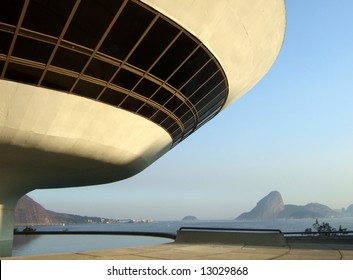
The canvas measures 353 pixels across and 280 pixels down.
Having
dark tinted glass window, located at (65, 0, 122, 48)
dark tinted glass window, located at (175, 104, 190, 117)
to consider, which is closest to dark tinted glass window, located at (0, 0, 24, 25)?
dark tinted glass window, located at (65, 0, 122, 48)

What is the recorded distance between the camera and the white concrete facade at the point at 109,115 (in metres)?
12.7

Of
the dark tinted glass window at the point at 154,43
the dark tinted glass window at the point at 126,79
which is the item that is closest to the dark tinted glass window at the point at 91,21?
the dark tinted glass window at the point at 154,43

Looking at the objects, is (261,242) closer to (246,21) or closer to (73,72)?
(246,21)

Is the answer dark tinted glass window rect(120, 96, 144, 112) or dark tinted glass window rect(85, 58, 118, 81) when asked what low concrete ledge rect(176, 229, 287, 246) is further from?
dark tinted glass window rect(85, 58, 118, 81)

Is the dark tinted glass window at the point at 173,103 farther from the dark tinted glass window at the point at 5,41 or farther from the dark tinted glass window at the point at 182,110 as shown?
the dark tinted glass window at the point at 5,41

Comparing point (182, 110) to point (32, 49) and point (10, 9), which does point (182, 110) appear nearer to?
point (32, 49)

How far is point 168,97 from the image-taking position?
15.7m

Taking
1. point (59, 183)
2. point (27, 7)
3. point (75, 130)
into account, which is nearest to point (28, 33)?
point (27, 7)

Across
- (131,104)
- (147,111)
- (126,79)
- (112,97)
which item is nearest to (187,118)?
(147,111)

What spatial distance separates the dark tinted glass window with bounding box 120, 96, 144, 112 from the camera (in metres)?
14.9

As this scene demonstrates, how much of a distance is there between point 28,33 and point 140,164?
11370 millimetres

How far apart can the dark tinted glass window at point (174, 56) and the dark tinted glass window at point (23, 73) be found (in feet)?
14.3

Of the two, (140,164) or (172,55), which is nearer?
(172,55)

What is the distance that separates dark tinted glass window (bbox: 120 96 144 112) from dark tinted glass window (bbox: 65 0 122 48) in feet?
11.4
